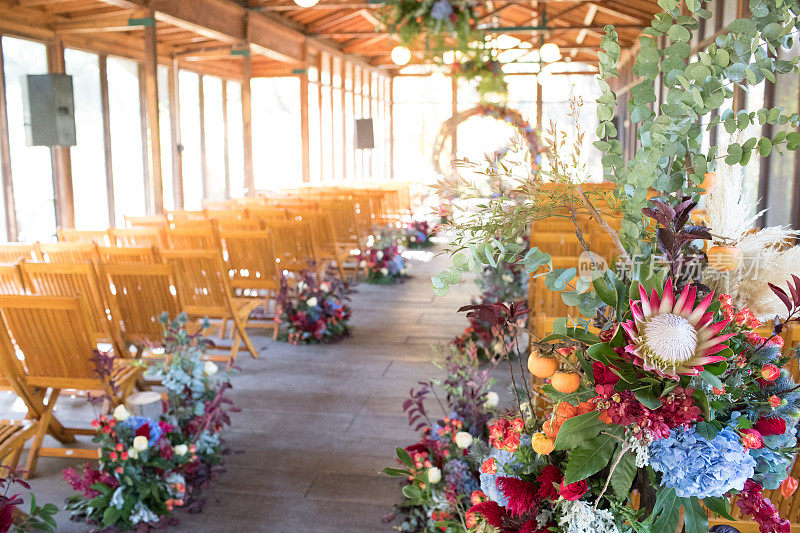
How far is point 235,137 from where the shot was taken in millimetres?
14078

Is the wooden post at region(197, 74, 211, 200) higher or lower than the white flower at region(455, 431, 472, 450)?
higher

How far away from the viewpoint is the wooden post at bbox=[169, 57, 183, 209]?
1032 cm

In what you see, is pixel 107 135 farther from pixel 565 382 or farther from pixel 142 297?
pixel 565 382

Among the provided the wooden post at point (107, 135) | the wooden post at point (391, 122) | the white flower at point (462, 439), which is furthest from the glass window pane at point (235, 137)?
the white flower at point (462, 439)

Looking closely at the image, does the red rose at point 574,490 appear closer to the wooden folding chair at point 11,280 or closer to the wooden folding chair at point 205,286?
the wooden folding chair at point 11,280

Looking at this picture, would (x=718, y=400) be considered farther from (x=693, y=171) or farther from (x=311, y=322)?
(x=311, y=322)

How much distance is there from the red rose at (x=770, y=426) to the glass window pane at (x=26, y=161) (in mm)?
7796

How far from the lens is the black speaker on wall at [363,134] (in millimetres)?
15077

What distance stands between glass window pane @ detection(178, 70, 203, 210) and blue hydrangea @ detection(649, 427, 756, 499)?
1160 centimetres

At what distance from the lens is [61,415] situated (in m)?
4.06

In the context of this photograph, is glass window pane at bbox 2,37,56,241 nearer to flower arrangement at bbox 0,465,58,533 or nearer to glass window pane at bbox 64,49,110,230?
glass window pane at bbox 64,49,110,230

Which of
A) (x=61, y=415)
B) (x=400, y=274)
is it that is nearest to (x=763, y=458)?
(x=61, y=415)

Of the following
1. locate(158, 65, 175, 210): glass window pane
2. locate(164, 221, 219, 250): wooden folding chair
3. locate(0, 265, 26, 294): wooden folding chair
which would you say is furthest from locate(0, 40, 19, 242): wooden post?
locate(0, 265, 26, 294): wooden folding chair

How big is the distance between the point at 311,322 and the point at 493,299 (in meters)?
1.39
